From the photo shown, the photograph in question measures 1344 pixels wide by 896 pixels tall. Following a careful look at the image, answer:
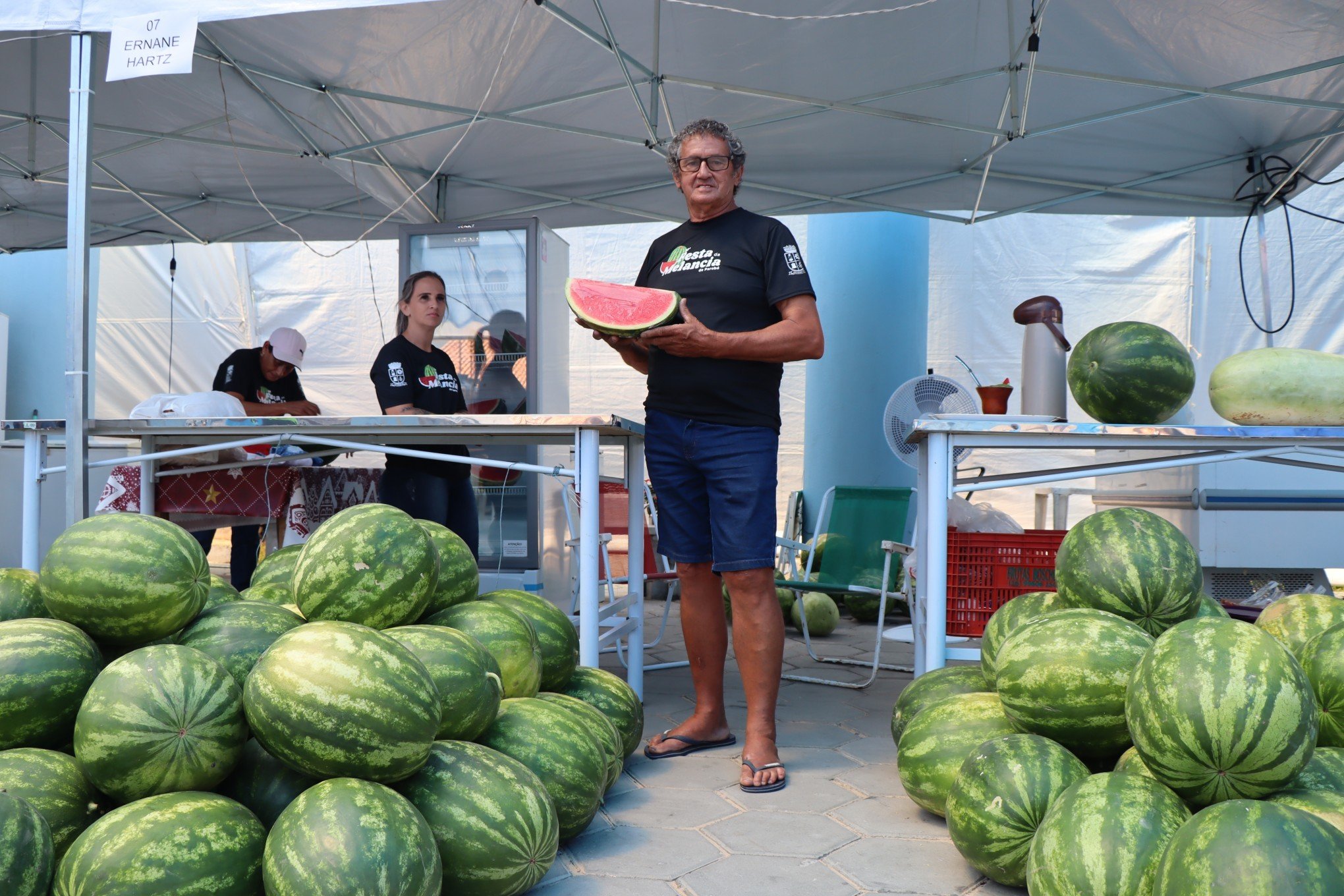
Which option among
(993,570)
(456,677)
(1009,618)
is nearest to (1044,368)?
(993,570)

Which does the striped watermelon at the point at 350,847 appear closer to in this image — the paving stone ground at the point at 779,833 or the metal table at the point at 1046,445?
the paving stone ground at the point at 779,833

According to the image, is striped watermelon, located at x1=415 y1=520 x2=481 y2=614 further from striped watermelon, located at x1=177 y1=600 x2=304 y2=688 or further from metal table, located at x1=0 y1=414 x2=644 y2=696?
metal table, located at x1=0 y1=414 x2=644 y2=696

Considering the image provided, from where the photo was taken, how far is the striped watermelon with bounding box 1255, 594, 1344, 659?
8.71ft

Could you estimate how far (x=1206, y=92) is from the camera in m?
5.36

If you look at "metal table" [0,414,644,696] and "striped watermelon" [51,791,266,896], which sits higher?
"metal table" [0,414,644,696]

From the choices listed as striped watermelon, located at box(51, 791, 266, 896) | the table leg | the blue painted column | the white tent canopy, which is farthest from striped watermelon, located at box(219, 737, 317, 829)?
the blue painted column

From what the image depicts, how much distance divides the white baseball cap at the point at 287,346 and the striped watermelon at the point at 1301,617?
Answer: 5.30 metres

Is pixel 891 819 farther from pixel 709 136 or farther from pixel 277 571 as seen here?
pixel 709 136

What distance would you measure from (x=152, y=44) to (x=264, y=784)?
2732mm

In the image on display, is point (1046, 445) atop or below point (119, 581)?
atop

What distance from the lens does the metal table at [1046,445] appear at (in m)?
3.12


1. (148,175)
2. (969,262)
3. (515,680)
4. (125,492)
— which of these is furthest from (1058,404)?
(148,175)

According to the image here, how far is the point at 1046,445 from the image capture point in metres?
3.32

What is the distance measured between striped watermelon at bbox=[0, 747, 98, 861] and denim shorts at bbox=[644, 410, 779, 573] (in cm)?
189
